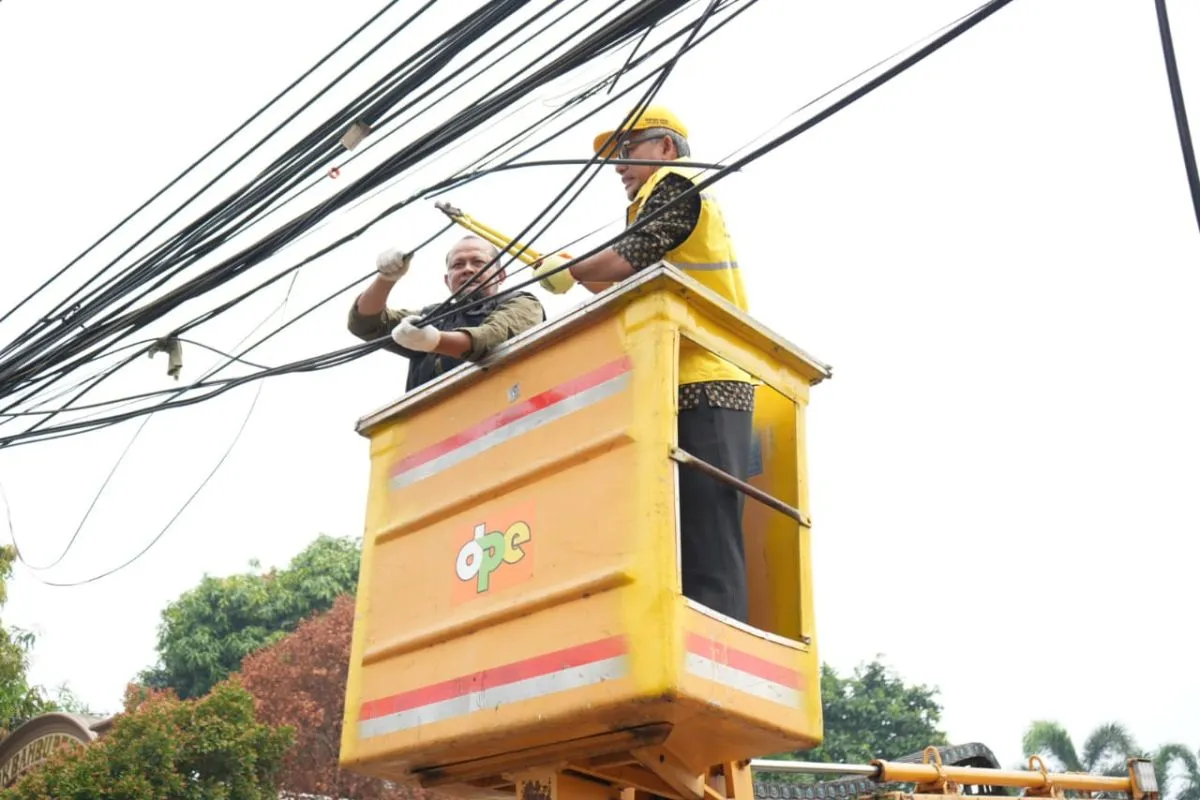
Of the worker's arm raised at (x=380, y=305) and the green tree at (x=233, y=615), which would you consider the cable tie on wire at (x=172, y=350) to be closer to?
the worker's arm raised at (x=380, y=305)

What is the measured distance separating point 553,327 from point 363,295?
3.27 ft

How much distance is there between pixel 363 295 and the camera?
463cm

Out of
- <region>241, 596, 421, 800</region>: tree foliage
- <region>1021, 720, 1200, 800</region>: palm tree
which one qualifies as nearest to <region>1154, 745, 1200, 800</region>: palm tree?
<region>1021, 720, 1200, 800</region>: palm tree

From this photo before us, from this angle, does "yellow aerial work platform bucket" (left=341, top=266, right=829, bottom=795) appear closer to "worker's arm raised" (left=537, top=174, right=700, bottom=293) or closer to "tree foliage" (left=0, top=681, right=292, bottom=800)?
"worker's arm raised" (left=537, top=174, right=700, bottom=293)

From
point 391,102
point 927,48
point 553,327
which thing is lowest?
point 553,327

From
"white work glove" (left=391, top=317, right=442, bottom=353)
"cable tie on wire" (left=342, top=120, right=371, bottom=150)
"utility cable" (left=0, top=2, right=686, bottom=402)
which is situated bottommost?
"white work glove" (left=391, top=317, right=442, bottom=353)

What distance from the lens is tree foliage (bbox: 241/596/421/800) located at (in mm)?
17766

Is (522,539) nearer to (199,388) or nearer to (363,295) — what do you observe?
(363,295)

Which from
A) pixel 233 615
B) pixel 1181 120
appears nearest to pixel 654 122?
pixel 1181 120

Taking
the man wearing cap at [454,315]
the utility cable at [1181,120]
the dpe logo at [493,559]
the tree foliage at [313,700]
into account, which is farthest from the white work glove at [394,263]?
the tree foliage at [313,700]

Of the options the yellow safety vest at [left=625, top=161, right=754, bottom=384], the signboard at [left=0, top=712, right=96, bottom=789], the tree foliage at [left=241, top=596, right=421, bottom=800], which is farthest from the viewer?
the tree foliage at [left=241, top=596, right=421, bottom=800]

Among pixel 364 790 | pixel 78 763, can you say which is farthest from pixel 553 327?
pixel 364 790

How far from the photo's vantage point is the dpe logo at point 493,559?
377 centimetres

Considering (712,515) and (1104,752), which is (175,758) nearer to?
(712,515)
